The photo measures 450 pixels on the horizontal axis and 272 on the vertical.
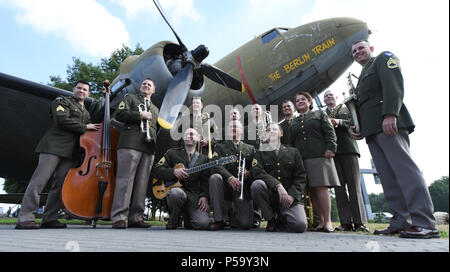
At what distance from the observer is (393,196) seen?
10.0 feet

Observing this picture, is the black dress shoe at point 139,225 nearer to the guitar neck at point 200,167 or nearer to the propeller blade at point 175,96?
the guitar neck at point 200,167

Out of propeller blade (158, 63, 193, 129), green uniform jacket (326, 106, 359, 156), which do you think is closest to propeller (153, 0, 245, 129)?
propeller blade (158, 63, 193, 129)

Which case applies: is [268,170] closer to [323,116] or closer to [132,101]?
[323,116]

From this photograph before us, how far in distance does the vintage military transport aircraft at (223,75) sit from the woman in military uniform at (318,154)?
2.22 meters

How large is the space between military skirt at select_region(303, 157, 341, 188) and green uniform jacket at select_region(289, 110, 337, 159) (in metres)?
0.09

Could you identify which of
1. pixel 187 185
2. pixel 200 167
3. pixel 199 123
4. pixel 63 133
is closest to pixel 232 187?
pixel 200 167

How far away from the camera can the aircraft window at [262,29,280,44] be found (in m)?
7.07

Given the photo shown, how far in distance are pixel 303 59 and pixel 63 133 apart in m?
5.12

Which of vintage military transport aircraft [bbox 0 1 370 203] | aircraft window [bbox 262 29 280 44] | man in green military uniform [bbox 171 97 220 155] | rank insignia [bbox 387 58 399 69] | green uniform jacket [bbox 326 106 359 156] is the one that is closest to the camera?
rank insignia [bbox 387 58 399 69]

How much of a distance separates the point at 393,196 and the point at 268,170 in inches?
59.5

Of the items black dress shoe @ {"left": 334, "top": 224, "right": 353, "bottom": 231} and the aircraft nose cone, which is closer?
black dress shoe @ {"left": 334, "top": 224, "right": 353, "bottom": 231}

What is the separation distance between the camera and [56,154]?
3.78 meters

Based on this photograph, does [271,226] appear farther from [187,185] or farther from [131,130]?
[131,130]

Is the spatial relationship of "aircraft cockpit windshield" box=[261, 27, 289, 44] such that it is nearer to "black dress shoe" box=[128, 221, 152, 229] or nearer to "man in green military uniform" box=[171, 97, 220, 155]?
"man in green military uniform" box=[171, 97, 220, 155]
